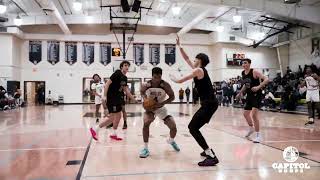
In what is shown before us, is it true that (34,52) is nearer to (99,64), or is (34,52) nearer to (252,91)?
(99,64)

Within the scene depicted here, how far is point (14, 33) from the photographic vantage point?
2333 centimetres

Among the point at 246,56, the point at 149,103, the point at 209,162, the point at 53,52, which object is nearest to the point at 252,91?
the point at 149,103

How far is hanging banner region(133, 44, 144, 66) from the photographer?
27.4 meters

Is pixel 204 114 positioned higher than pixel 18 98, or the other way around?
pixel 204 114

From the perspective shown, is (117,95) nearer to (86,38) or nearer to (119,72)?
(119,72)

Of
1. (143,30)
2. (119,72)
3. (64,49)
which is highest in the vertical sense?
(143,30)

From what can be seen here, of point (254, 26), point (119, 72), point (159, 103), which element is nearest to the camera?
point (159, 103)

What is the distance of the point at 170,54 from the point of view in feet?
91.9

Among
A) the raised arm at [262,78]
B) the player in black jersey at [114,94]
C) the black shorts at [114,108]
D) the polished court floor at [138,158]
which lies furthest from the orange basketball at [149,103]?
the raised arm at [262,78]

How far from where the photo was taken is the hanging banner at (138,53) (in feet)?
90.0

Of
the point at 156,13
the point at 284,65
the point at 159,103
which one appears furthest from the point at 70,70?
the point at 159,103

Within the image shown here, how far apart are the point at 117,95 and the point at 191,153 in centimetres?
215

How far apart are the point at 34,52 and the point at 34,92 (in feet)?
11.0

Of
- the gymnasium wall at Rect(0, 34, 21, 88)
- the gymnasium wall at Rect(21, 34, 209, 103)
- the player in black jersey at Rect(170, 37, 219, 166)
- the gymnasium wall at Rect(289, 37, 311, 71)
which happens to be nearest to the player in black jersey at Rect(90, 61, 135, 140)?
the player in black jersey at Rect(170, 37, 219, 166)
